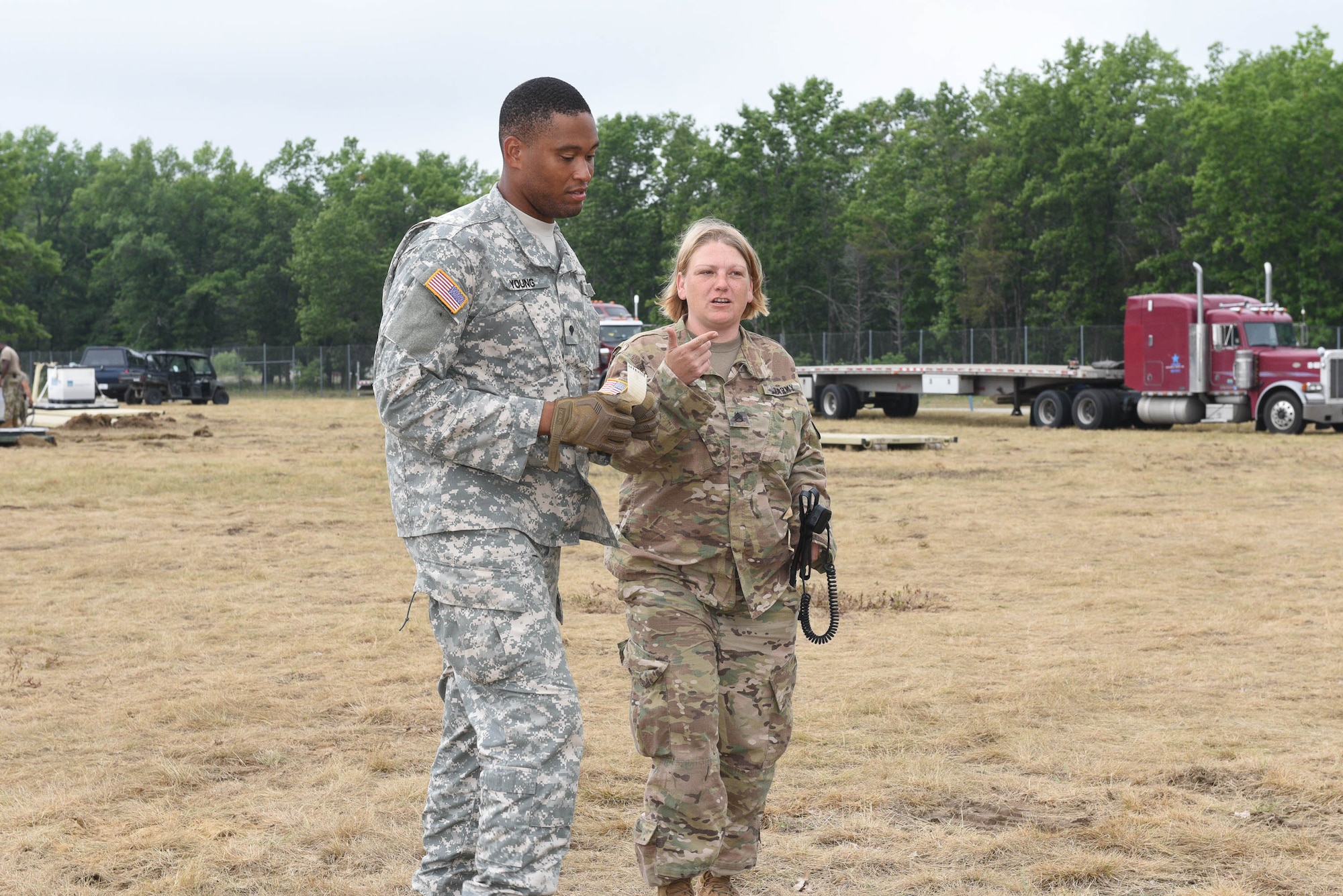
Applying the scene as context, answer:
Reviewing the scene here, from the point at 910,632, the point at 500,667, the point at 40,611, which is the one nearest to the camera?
the point at 500,667

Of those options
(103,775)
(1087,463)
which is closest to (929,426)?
(1087,463)

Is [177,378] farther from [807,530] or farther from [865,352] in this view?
[807,530]

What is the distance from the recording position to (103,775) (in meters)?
5.22

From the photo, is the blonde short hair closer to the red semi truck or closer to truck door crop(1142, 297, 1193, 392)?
the red semi truck

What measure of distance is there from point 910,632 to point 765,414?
4452 mm

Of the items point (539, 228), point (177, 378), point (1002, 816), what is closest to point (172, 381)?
point (177, 378)

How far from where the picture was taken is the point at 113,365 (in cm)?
4406

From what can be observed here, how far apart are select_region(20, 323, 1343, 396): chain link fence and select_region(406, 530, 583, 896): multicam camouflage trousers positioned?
28.5 metres

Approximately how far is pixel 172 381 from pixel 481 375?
4389 cm

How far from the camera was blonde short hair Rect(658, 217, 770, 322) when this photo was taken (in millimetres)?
3900

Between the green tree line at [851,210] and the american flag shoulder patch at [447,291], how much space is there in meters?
50.5

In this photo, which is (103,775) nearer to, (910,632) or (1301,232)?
(910,632)

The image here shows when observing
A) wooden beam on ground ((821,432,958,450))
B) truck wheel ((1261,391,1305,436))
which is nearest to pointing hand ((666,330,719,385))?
wooden beam on ground ((821,432,958,450))

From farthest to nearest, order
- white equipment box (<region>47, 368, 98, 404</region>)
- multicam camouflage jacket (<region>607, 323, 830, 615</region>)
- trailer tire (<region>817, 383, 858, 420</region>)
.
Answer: white equipment box (<region>47, 368, 98, 404</region>) → trailer tire (<region>817, 383, 858, 420</region>) → multicam camouflage jacket (<region>607, 323, 830, 615</region>)
